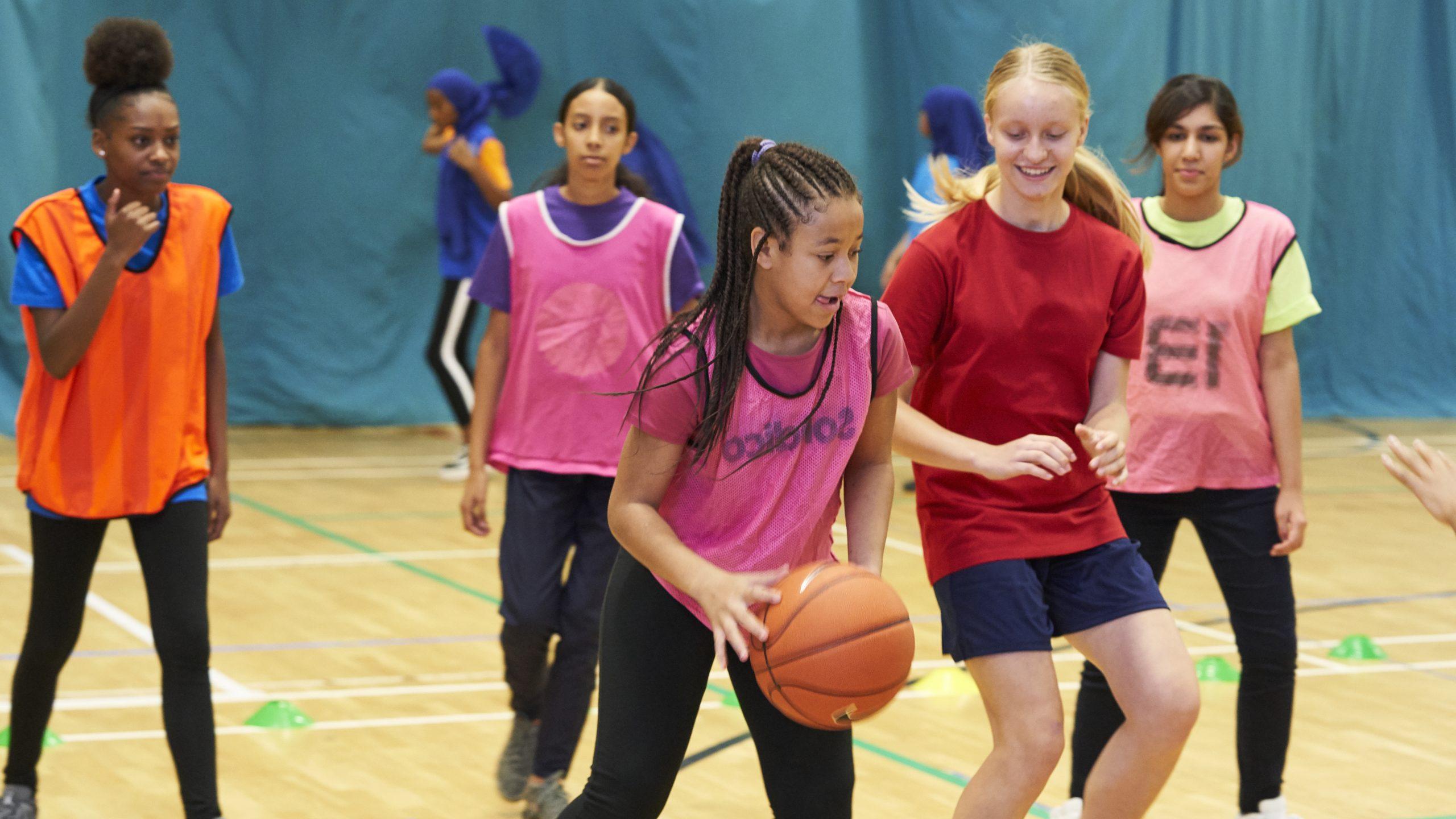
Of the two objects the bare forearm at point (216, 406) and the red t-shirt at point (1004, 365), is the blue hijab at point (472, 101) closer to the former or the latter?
the bare forearm at point (216, 406)

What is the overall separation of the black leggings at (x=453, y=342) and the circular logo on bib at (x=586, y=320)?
451 centimetres

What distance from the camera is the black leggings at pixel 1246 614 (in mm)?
3551

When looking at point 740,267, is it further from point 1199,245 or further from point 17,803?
point 17,803

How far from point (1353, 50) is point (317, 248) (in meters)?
6.66

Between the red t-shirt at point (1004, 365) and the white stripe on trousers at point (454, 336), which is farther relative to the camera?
the white stripe on trousers at point (454, 336)

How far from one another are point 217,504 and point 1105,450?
180 centimetres

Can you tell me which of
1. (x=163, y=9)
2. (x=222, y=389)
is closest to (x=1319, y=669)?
(x=222, y=389)

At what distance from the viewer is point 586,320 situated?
3.80m

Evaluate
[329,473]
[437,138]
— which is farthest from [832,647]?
[437,138]

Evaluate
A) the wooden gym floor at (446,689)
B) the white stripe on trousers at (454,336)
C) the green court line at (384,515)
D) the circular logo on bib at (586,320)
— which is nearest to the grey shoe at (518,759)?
the wooden gym floor at (446,689)

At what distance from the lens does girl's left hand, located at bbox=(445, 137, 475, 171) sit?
325 inches

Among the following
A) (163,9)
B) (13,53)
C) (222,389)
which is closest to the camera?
(222,389)

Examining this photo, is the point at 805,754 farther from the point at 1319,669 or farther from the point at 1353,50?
the point at 1353,50

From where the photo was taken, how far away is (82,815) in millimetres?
3732
